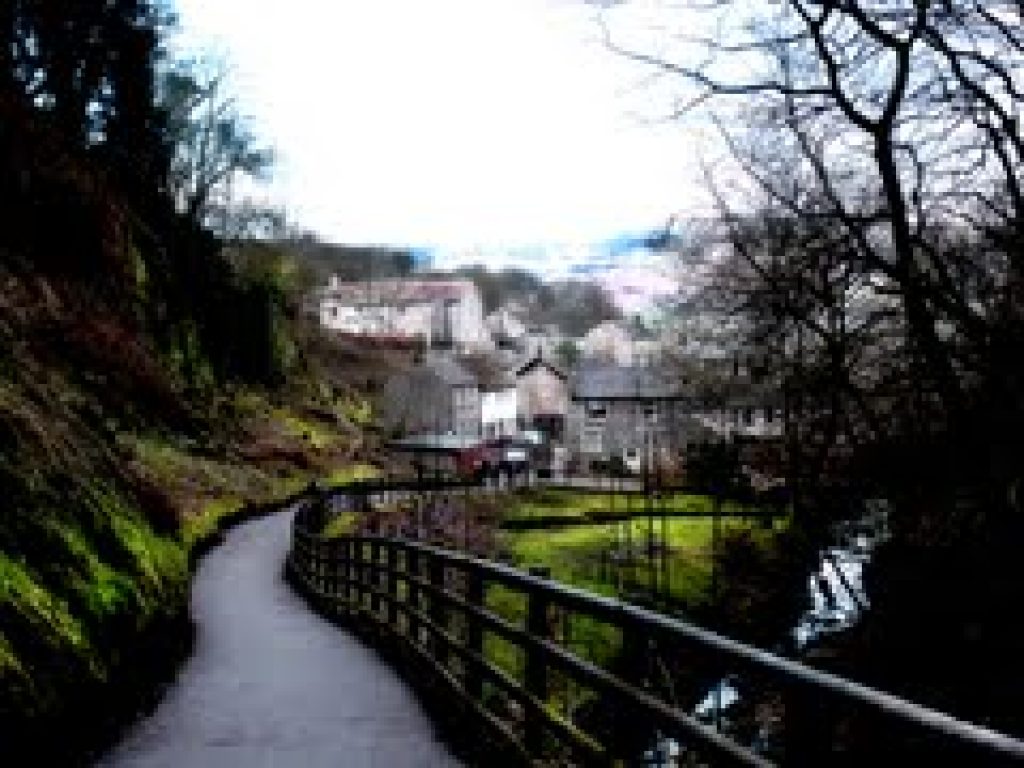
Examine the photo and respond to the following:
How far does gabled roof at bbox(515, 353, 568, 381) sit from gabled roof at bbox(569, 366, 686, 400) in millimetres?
14844

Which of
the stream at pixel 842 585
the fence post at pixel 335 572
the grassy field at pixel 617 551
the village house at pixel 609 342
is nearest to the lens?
the fence post at pixel 335 572

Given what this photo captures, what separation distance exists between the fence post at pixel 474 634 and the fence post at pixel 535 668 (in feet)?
5.02

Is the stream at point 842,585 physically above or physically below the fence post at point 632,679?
below

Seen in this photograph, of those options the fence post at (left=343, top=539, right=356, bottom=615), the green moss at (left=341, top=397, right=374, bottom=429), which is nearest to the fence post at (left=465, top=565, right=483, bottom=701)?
the fence post at (left=343, top=539, right=356, bottom=615)

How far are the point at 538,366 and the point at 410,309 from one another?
27061 mm

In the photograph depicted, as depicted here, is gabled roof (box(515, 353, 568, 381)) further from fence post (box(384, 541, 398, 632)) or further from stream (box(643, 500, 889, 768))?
fence post (box(384, 541, 398, 632))

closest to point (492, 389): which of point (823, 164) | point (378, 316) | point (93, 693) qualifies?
point (378, 316)

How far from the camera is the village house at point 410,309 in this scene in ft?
490

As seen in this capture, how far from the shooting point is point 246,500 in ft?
152

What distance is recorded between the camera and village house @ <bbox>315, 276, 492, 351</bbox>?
149375mm

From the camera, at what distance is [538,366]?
420 feet

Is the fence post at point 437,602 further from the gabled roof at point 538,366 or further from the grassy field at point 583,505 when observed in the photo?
the gabled roof at point 538,366

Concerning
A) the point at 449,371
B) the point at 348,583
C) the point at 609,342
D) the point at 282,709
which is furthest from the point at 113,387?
the point at 609,342

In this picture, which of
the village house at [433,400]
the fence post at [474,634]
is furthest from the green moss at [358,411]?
the fence post at [474,634]
